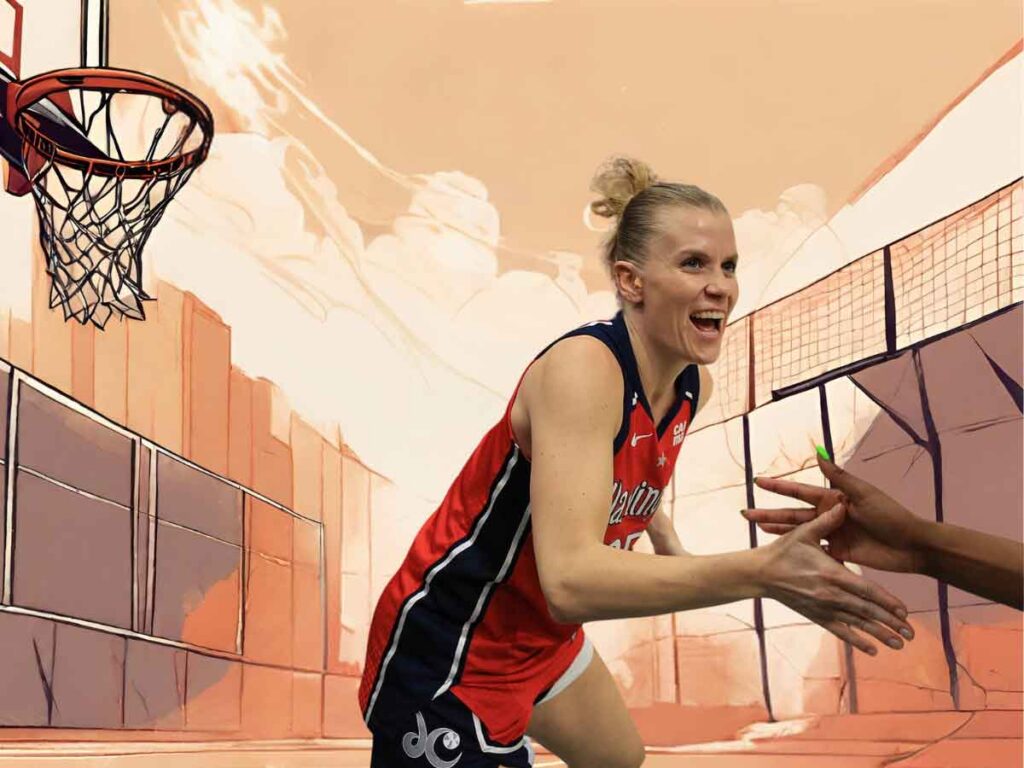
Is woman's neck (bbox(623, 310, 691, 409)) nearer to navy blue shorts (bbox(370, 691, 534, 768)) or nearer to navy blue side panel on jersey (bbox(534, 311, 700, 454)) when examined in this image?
navy blue side panel on jersey (bbox(534, 311, 700, 454))

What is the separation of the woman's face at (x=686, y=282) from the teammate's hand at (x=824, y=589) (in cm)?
63

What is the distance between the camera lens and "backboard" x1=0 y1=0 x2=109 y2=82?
4.15 meters

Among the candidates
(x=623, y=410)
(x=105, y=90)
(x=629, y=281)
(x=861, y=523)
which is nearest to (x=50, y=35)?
(x=105, y=90)

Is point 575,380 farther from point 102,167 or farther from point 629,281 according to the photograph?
point 102,167

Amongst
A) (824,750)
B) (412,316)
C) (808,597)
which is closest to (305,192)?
(412,316)

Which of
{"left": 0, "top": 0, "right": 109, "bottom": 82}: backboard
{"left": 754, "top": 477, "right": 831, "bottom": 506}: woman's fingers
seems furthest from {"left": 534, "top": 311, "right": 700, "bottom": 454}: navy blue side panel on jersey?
{"left": 0, "top": 0, "right": 109, "bottom": 82}: backboard

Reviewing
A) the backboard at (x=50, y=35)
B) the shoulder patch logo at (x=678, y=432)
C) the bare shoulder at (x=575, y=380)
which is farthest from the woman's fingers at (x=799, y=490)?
the backboard at (x=50, y=35)

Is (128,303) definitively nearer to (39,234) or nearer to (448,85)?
(39,234)

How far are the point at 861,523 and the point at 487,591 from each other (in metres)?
0.72

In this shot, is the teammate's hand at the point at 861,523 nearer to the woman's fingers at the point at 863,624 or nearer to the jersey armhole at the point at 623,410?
the jersey armhole at the point at 623,410

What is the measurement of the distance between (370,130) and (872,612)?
3.38 m

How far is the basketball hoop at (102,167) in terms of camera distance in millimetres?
4102

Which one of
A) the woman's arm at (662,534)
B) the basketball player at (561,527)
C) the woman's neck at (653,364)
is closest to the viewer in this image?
the basketball player at (561,527)

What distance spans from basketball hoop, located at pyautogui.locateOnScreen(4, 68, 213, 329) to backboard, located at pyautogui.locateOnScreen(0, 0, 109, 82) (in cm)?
13
